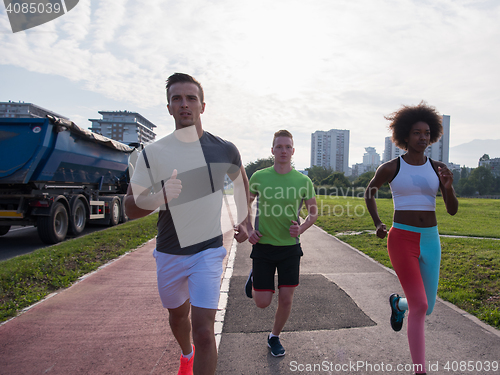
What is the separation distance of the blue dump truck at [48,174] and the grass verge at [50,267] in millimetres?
1240

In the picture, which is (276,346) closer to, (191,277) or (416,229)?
(191,277)

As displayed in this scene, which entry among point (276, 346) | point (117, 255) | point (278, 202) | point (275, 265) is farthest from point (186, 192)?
point (117, 255)

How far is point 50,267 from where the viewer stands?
6398 mm

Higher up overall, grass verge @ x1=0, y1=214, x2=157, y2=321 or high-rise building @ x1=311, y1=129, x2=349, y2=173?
high-rise building @ x1=311, y1=129, x2=349, y2=173

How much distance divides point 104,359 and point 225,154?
2.22 meters

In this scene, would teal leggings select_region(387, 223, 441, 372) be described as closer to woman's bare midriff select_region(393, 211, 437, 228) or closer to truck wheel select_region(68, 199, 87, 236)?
woman's bare midriff select_region(393, 211, 437, 228)

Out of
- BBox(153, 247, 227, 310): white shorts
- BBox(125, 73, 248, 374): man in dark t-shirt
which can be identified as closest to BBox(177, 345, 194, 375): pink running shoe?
BBox(125, 73, 248, 374): man in dark t-shirt

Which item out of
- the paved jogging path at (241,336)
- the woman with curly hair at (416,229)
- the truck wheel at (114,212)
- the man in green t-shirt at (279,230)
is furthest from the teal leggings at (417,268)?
the truck wheel at (114,212)

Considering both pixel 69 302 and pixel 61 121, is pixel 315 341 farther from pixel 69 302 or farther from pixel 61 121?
pixel 61 121

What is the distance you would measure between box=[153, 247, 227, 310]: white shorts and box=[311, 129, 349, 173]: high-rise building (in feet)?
486

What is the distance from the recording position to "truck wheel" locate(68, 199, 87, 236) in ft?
35.2

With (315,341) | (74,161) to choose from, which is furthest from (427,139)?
(74,161)

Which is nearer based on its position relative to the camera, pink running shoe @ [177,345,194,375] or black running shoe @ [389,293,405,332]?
pink running shoe @ [177,345,194,375]

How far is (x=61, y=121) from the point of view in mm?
9352
